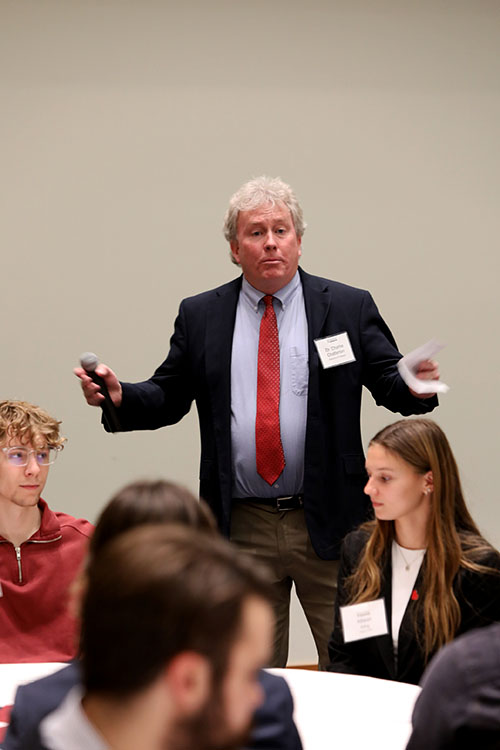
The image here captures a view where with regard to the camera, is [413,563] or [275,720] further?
[413,563]

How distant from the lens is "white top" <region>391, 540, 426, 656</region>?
2.65 m

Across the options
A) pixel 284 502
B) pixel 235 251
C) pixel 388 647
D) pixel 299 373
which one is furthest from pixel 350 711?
pixel 235 251

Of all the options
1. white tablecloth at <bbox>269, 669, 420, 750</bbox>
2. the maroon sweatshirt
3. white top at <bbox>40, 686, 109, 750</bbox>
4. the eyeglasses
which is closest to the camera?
white top at <bbox>40, 686, 109, 750</bbox>

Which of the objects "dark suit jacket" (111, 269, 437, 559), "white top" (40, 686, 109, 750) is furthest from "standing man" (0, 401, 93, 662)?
"white top" (40, 686, 109, 750)

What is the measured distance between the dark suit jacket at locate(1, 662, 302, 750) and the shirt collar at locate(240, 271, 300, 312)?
186 centimetres

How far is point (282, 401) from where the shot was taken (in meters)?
3.20

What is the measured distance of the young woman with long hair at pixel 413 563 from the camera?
8.51ft

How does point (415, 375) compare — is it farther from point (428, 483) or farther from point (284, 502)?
point (284, 502)

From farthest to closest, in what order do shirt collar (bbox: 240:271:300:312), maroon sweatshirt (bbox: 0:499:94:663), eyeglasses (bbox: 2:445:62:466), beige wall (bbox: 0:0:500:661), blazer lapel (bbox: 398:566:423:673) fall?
beige wall (bbox: 0:0:500:661) < shirt collar (bbox: 240:271:300:312) < eyeglasses (bbox: 2:445:62:466) < maroon sweatshirt (bbox: 0:499:94:663) < blazer lapel (bbox: 398:566:423:673)

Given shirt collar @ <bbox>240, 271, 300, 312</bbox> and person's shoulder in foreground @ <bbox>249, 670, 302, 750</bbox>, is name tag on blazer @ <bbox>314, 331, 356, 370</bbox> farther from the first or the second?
person's shoulder in foreground @ <bbox>249, 670, 302, 750</bbox>

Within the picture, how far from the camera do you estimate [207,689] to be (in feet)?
3.25

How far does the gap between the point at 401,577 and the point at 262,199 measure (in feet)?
4.54

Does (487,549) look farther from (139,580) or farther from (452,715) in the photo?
(139,580)

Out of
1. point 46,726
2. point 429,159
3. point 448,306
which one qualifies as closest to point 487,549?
point 46,726
